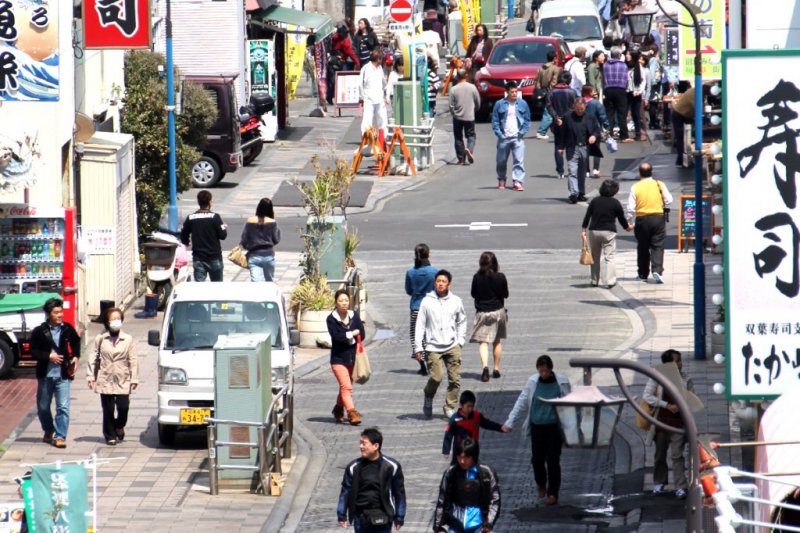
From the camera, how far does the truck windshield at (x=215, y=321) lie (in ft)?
59.5

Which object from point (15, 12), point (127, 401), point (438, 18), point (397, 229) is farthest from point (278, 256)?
point (438, 18)

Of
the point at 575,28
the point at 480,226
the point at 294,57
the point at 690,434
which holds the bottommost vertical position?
the point at 690,434

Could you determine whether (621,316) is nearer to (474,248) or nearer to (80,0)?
(474,248)

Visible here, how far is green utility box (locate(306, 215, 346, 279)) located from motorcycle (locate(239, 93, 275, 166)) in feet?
42.2

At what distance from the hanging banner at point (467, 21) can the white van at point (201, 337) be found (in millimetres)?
35306

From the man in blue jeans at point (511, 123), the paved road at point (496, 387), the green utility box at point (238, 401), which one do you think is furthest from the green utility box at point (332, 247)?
the man in blue jeans at point (511, 123)

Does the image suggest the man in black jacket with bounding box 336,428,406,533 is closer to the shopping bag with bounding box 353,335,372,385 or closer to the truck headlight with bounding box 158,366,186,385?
the truck headlight with bounding box 158,366,186,385

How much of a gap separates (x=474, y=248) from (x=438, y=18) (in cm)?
3312

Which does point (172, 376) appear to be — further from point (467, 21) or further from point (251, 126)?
point (467, 21)

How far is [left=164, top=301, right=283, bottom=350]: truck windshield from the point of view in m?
18.1

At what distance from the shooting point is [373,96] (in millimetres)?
34969

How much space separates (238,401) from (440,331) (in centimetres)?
294

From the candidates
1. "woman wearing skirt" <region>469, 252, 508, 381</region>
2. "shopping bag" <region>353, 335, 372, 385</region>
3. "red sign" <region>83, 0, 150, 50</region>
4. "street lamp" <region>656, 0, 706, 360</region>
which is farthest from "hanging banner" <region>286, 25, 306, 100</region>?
"shopping bag" <region>353, 335, 372, 385</region>

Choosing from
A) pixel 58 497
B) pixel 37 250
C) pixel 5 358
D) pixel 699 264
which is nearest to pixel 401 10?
pixel 37 250
